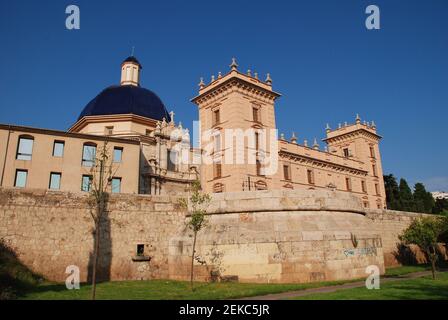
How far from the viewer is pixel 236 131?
36.4 m

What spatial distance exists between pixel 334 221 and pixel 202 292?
8152 mm

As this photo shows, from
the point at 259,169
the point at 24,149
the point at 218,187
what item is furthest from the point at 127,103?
the point at 259,169

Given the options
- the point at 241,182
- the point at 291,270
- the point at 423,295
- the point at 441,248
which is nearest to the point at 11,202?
the point at 291,270

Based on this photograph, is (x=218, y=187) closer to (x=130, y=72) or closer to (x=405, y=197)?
(x=130, y=72)

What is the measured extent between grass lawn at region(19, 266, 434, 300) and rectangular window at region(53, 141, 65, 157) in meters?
14.0

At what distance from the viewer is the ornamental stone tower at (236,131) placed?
1412 inches

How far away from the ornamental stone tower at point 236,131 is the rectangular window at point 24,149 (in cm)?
1875

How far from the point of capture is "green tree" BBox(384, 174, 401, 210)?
2318 inches

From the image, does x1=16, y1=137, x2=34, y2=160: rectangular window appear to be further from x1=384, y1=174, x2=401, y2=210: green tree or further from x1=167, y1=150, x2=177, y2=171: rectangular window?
x1=384, y1=174, x2=401, y2=210: green tree

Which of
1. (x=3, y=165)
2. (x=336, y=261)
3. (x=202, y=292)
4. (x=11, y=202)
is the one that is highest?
(x=3, y=165)

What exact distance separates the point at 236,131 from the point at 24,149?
20.3 metres

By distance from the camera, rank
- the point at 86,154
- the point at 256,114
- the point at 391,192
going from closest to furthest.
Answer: the point at 86,154, the point at 256,114, the point at 391,192
